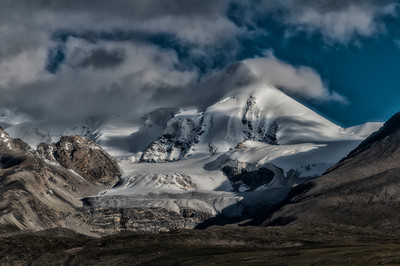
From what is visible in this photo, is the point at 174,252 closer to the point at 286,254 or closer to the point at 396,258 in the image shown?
the point at 286,254

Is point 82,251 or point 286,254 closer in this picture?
point 286,254

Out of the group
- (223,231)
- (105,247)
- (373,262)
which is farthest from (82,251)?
(373,262)

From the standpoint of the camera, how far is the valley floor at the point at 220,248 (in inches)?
4929

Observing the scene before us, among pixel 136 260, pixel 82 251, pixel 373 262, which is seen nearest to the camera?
pixel 373 262

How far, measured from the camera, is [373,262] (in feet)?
372

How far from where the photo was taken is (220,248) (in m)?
149

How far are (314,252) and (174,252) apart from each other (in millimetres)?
28917

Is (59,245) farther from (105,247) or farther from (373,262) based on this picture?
(373,262)

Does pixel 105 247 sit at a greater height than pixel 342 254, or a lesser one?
greater

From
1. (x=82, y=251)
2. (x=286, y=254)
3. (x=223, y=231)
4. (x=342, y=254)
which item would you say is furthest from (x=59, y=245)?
(x=342, y=254)

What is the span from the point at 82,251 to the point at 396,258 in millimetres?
66350

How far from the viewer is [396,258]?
113625 mm

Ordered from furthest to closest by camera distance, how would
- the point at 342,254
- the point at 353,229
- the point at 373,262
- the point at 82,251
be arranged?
the point at 353,229 < the point at 82,251 < the point at 342,254 < the point at 373,262

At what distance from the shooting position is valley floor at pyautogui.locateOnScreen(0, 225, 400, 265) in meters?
125
